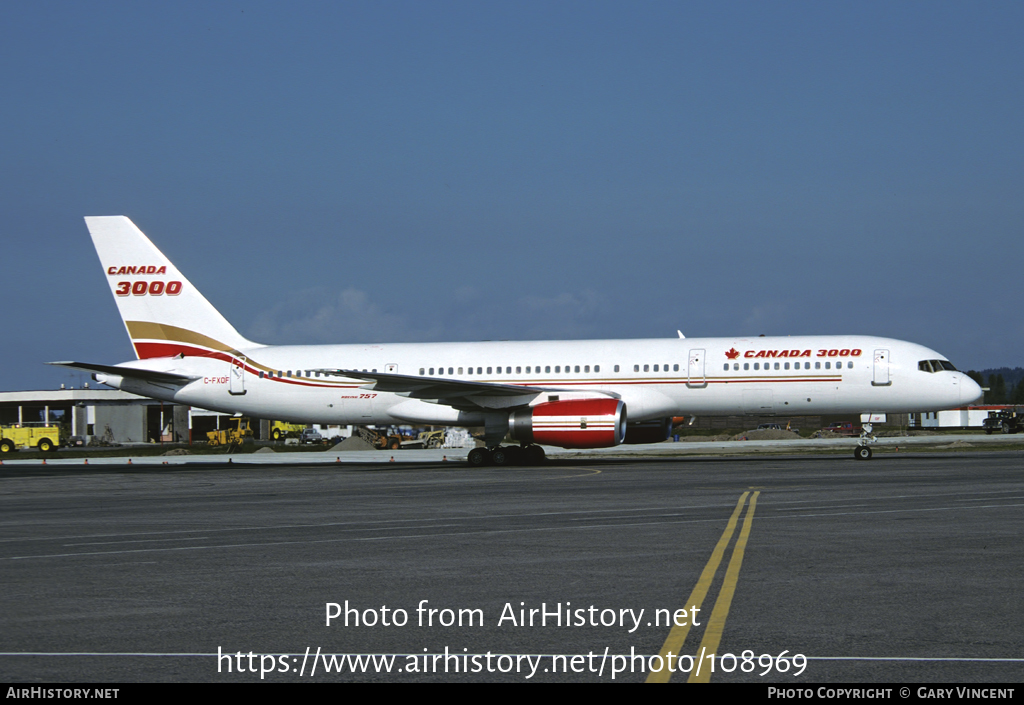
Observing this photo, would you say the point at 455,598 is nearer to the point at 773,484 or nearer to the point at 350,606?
the point at 350,606

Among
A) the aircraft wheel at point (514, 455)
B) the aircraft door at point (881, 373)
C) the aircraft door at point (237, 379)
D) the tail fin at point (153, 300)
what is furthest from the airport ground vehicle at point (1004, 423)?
the aircraft door at point (237, 379)

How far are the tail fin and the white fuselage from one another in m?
0.65

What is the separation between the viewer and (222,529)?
15164 mm

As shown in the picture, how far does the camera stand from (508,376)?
34.6m

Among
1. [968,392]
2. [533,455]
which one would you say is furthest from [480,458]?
[968,392]

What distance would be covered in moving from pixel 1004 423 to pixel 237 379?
5945cm

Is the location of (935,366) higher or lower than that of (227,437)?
higher

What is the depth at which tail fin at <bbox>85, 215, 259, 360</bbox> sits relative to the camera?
123 feet

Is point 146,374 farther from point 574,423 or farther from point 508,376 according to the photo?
point 574,423

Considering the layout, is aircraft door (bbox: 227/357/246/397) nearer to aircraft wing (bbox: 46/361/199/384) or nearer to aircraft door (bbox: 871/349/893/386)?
aircraft wing (bbox: 46/361/199/384)

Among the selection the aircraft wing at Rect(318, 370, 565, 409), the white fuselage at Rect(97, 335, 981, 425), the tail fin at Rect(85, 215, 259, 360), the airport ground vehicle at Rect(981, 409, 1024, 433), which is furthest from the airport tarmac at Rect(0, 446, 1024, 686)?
the airport ground vehicle at Rect(981, 409, 1024, 433)

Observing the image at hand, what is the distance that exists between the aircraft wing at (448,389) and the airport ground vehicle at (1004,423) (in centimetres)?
5344
